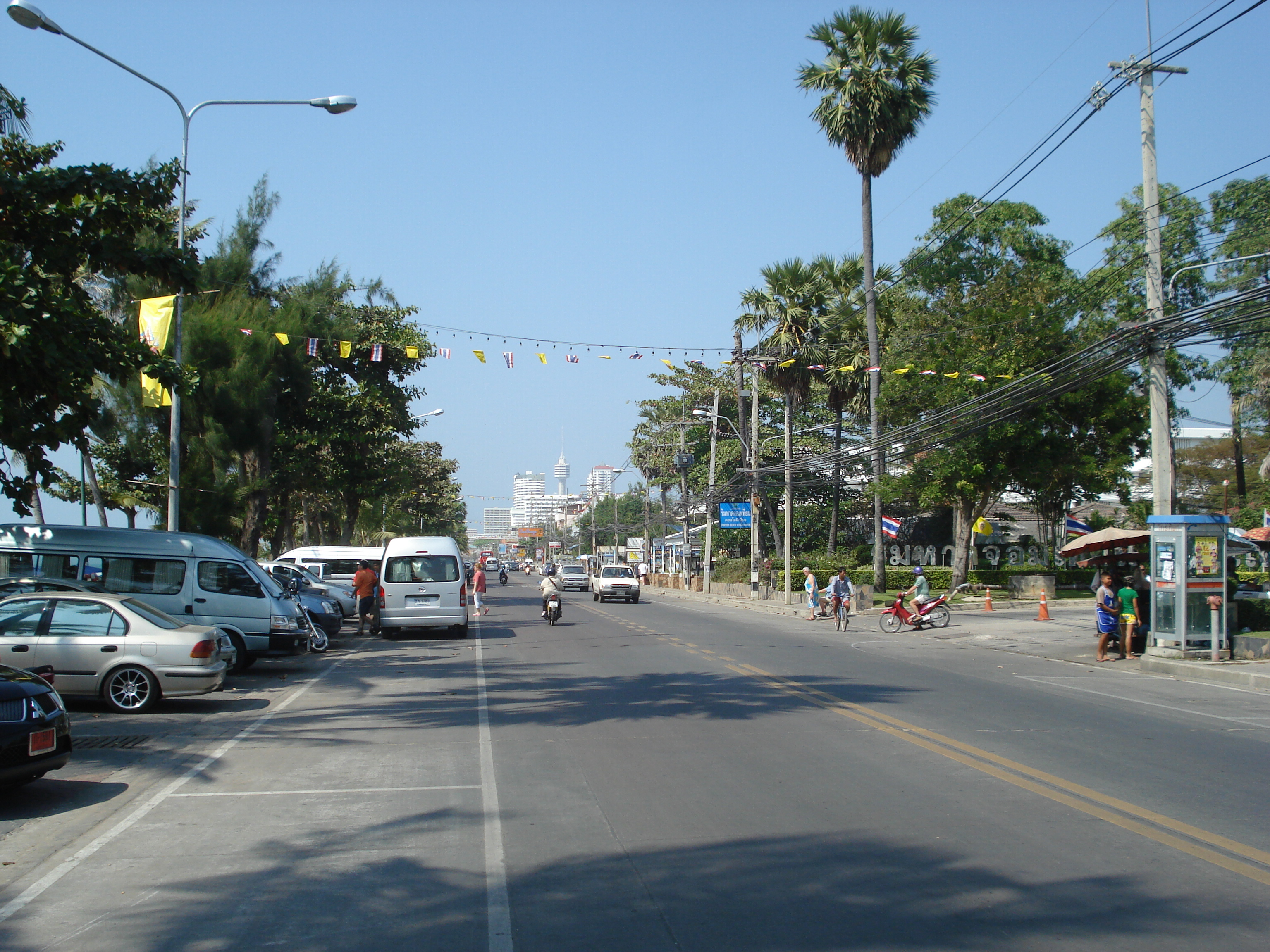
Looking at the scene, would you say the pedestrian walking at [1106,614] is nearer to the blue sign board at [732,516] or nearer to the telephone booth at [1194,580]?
the telephone booth at [1194,580]

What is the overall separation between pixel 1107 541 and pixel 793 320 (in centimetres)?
2241

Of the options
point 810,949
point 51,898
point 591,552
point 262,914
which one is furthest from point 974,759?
point 591,552

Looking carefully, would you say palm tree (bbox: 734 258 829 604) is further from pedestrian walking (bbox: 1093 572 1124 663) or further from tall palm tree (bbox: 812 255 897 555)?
pedestrian walking (bbox: 1093 572 1124 663)

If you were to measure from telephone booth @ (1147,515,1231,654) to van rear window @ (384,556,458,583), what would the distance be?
14858mm

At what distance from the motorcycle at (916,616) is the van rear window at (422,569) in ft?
37.6

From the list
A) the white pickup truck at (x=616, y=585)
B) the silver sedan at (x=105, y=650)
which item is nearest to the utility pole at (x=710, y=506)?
the white pickup truck at (x=616, y=585)

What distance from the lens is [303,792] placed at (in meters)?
8.55

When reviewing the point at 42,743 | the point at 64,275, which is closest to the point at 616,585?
the point at 64,275

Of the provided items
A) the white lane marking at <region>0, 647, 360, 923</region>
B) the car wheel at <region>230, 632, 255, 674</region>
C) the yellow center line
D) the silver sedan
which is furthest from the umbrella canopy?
the silver sedan

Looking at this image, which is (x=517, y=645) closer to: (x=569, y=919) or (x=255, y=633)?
(x=255, y=633)

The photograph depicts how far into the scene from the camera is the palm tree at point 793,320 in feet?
144

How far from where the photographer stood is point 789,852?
21.3 feet

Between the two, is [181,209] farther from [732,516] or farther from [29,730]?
[732,516]

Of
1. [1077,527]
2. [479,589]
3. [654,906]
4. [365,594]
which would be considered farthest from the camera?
[1077,527]
